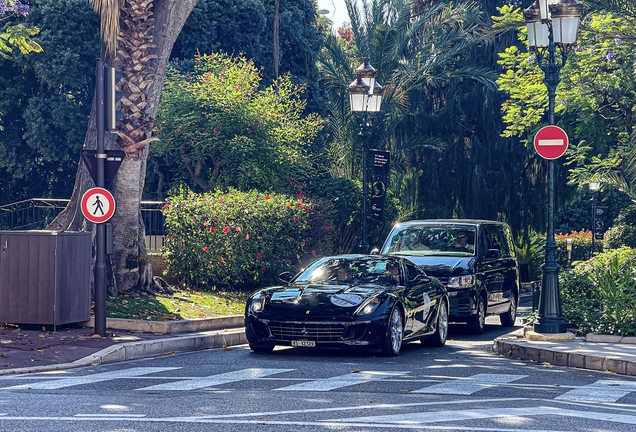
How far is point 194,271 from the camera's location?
73.3ft

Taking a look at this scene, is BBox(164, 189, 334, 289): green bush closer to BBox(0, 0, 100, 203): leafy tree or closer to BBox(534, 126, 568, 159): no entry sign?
BBox(534, 126, 568, 159): no entry sign

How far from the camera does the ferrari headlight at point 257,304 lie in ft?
47.9

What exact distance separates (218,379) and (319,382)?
1.12 metres

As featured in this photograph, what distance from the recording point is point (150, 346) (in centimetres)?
1505

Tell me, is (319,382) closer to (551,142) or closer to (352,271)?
(352,271)

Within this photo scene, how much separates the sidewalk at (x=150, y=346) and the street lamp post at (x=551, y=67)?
482 millimetres

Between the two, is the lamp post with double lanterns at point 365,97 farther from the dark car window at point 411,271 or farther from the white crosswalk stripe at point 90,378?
the white crosswalk stripe at point 90,378

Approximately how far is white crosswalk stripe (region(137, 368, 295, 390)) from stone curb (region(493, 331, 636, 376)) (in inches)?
146

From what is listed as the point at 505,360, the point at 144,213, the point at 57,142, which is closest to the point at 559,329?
the point at 505,360

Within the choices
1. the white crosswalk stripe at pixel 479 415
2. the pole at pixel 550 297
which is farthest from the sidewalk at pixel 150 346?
the white crosswalk stripe at pixel 479 415

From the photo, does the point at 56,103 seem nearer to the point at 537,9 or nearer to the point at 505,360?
the point at 537,9

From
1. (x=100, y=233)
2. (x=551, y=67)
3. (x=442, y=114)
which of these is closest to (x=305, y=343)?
(x=100, y=233)

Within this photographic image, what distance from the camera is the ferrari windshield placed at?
15.5 metres

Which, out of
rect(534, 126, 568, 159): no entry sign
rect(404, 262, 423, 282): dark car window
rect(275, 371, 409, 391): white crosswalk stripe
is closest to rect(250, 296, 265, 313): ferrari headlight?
rect(404, 262, 423, 282): dark car window
